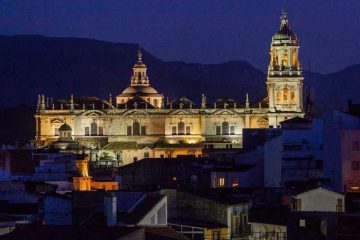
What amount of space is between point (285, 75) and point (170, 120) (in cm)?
1300

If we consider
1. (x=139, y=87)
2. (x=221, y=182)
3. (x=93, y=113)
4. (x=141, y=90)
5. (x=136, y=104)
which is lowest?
(x=221, y=182)

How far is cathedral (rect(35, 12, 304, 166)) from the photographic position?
147250 mm

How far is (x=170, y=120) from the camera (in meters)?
154

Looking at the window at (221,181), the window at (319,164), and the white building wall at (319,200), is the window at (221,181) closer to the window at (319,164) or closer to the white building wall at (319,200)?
the window at (319,164)

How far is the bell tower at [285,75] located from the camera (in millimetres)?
148500

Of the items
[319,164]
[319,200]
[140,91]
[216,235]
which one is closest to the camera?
[216,235]

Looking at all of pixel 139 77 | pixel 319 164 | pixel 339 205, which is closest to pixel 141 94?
pixel 139 77

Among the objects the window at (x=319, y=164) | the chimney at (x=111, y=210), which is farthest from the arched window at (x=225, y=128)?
the chimney at (x=111, y=210)

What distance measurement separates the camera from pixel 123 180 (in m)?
84.4

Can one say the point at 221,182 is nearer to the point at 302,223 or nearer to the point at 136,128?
the point at 302,223

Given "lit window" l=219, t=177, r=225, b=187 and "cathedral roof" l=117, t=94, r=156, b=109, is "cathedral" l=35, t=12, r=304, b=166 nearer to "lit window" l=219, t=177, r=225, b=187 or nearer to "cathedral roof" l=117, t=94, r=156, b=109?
"cathedral roof" l=117, t=94, r=156, b=109

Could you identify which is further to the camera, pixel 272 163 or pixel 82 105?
pixel 82 105

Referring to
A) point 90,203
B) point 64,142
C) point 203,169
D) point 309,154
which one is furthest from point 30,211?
point 64,142

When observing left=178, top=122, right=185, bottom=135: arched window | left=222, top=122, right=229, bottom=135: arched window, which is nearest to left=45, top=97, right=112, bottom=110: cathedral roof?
left=178, top=122, right=185, bottom=135: arched window
